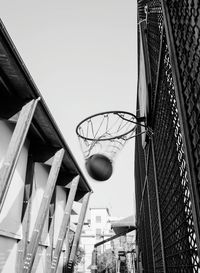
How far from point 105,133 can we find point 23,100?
1909 mm

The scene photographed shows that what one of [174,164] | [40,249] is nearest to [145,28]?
[174,164]

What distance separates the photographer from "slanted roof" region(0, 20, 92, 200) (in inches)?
170

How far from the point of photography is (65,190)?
11.9m

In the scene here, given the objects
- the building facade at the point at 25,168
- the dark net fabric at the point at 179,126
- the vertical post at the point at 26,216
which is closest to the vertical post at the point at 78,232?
the building facade at the point at 25,168

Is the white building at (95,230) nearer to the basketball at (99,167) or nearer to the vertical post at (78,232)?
the vertical post at (78,232)

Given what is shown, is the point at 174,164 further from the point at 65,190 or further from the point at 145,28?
the point at 65,190

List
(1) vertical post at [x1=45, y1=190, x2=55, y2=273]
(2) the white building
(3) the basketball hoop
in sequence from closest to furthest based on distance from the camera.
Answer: (3) the basketball hoop, (1) vertical post at [x1=45, y1=190, x2=55, y2=273], (2) the white building

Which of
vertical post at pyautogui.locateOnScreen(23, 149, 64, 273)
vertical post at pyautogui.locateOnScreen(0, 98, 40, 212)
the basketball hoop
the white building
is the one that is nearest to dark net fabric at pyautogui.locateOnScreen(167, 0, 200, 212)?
the basketball hoop

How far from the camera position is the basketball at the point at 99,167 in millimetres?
3836

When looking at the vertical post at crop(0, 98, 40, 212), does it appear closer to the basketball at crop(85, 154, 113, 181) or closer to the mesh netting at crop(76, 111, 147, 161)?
the mesh netting at crop(76, 111, 147, 161)

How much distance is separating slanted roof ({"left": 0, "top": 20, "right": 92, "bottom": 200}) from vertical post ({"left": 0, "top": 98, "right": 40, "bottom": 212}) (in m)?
0.28

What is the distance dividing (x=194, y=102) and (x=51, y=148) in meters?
6.59

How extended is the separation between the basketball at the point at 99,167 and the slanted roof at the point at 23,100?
2.06 metres

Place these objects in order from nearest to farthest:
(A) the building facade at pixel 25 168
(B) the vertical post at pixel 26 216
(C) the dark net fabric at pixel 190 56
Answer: (C) the dark net fabric at pixel 190 56, (A) the building facade at pixel 25 168, (B) the vertical post at pixel 26 216
